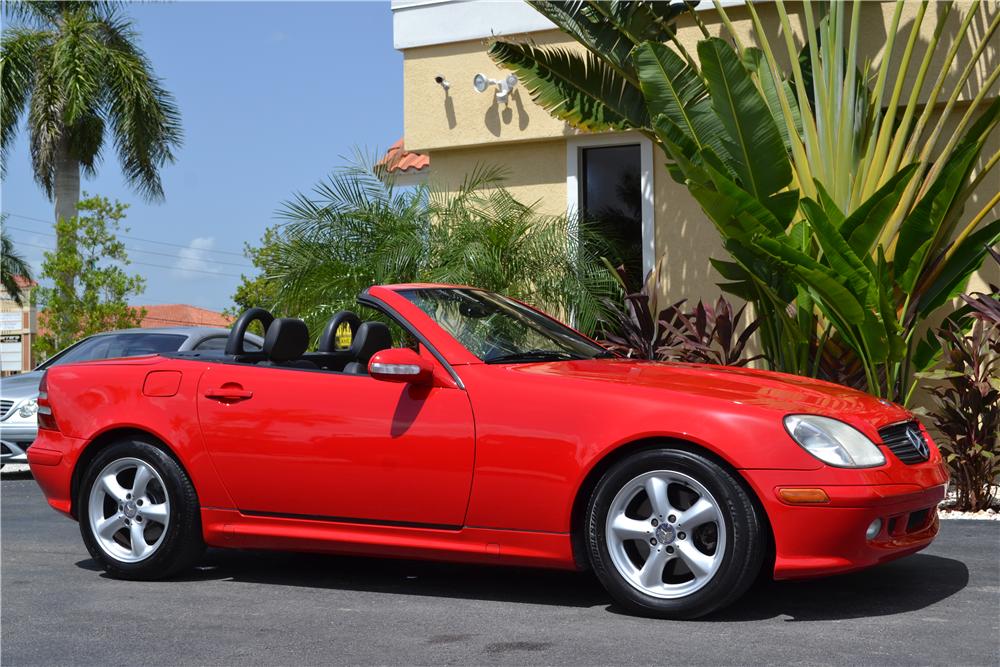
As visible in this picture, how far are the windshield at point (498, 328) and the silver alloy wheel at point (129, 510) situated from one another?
64.5 inches

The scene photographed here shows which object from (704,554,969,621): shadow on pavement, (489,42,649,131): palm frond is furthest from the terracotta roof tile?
(704,554,969,621): shadow on pavement

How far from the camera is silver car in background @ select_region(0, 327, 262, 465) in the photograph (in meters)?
11.9

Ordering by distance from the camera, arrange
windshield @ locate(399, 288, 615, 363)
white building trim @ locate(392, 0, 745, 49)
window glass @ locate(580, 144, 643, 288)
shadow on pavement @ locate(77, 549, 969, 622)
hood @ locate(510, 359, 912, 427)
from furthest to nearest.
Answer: white building trim @ locate(392, 0, 745, 49) < window glass @ locate(580, 144, 643, 288) < windshield @ locate(399, 288, 615, 363) < shadow on pavement @ locate(77, 549, 969, 622) < hood @ locate(510, 359, 912, 427)

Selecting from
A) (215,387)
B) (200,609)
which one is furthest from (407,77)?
(200,609)

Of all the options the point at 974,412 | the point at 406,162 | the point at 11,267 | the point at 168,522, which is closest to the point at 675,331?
the point at 974,412

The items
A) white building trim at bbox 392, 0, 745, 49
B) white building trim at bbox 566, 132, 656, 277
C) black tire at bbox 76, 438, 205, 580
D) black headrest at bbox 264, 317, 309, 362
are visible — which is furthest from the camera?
white building trim at bbox 392, 0, 745, 49

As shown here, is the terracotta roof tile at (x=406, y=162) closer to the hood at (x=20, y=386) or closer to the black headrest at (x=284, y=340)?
the hood at (x=20, y=386)

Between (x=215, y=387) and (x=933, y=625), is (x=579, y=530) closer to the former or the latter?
(x=933, y=625)

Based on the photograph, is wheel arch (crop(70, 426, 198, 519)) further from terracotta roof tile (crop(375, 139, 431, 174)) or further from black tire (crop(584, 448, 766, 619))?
terracotta roof tile (crop(375, 139, 431, 174))

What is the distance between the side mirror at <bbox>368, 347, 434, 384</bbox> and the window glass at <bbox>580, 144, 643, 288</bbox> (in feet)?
23.7

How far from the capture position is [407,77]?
13688 mm

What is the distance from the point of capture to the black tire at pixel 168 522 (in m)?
6.15

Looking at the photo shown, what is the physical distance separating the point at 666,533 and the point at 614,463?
1.21ft

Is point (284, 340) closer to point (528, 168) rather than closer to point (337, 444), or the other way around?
point (337, 444)
